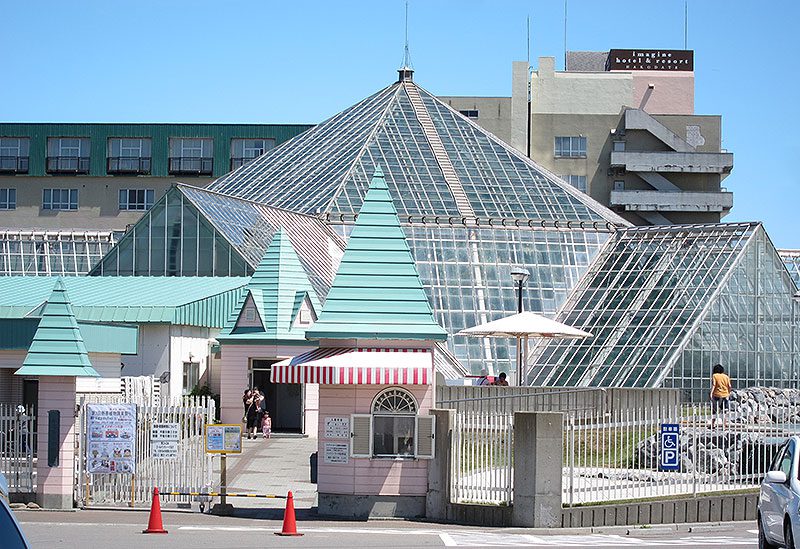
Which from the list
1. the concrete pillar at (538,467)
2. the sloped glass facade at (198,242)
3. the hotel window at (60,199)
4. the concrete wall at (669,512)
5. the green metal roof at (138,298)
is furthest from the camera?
the hotel window at (60,199)

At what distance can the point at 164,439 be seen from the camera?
23.8 metres

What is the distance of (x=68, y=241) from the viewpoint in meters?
61.1

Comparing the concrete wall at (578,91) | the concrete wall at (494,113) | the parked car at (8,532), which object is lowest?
the parked car at (8,532)

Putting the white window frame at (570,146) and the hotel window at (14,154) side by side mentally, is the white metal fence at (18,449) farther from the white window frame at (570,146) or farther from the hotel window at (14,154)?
the hotel window at (14,154)

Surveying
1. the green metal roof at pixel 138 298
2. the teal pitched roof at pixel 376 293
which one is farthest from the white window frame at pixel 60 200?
the teal pitched roof at pixel 376 293

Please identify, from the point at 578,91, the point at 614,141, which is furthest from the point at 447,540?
the point at 578,91

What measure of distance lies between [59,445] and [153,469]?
159cm

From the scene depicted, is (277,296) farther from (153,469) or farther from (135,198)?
(135,198)

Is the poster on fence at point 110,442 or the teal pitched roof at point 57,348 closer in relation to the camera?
the poster on fence at point 110,442

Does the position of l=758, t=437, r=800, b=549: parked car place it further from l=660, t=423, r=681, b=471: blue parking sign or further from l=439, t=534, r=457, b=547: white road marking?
l=660, t=423, r=681, b=471: blue parking sign

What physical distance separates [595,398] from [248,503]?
11.2 meters

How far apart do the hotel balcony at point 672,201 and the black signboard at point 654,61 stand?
1130cm

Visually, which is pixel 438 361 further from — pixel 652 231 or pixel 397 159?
pixel 397 159

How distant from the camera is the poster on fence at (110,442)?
23.8m
